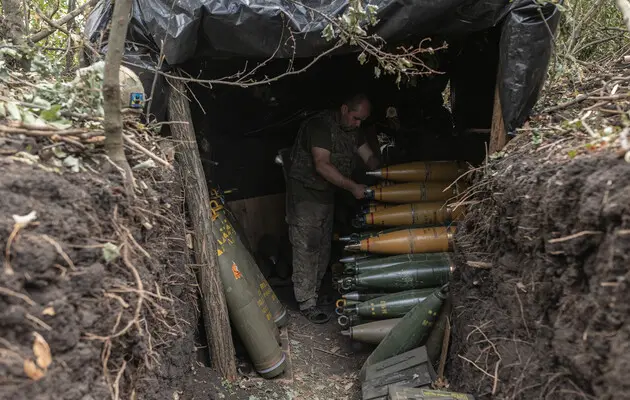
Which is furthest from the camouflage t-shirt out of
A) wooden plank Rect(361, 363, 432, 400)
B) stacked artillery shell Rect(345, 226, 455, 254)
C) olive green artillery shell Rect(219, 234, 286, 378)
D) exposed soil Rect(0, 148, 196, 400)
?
exposed soil Rect(0, 148, 196, 400)

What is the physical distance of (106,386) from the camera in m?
1.67

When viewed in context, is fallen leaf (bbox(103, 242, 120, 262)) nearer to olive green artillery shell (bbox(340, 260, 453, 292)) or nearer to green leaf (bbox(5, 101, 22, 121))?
green leaf (bbox(5, 101, 22, 121))

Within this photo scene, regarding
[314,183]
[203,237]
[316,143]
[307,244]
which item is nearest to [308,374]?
[307,244]

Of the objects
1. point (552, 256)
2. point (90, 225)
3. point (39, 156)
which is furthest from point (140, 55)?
point (552, 256)

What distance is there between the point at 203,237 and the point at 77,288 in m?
2.18

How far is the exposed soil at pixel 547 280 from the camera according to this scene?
1637mm

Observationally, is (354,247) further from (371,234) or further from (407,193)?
(407,193)

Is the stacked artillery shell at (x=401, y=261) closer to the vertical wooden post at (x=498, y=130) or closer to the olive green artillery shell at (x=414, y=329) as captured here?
the olive green artillery shell at (x=414, y=329)

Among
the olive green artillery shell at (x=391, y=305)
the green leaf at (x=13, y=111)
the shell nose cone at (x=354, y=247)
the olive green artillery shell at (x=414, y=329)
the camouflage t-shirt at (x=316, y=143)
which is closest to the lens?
the green leaf at (x=13, y=111)

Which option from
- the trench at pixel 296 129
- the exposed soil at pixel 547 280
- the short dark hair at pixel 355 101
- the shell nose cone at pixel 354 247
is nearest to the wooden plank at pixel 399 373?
the exposed soil at pixel 547 280

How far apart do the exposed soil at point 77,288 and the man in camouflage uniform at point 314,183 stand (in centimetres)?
308

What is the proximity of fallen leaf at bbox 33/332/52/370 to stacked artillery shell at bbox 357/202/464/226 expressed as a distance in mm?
3913

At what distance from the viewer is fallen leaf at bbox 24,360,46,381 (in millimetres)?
1326

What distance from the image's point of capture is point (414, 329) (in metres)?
3.84
